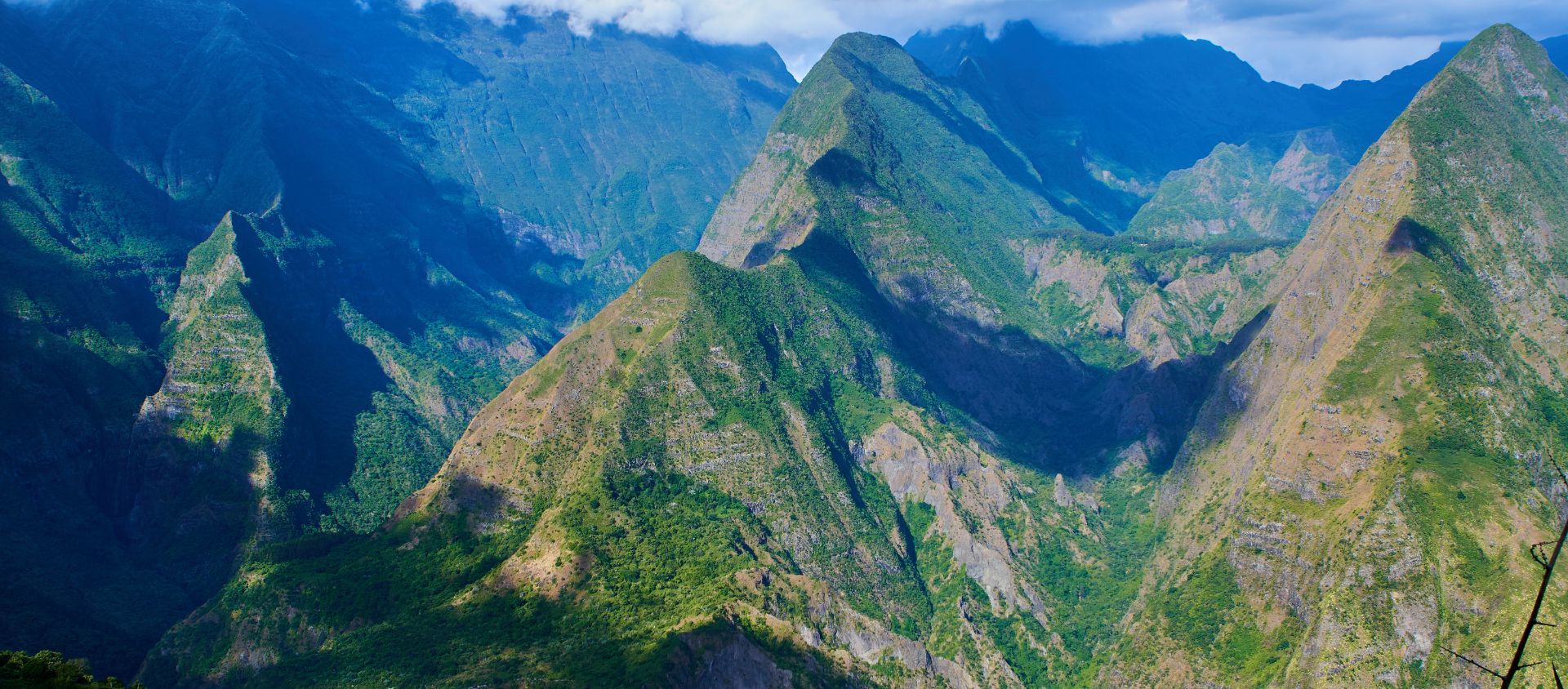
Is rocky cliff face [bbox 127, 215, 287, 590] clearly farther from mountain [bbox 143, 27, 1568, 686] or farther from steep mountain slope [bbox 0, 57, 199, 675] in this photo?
mountain [bbox 143, 27, 1568, 686]

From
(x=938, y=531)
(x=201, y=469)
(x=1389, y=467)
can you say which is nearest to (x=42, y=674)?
(x=201, y=469)

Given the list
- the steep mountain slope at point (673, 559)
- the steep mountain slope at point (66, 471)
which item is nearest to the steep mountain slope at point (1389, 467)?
the steep mountain slope at point (673, 559)

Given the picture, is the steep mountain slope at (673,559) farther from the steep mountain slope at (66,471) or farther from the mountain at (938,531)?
the steep mountain slope at (66,471)

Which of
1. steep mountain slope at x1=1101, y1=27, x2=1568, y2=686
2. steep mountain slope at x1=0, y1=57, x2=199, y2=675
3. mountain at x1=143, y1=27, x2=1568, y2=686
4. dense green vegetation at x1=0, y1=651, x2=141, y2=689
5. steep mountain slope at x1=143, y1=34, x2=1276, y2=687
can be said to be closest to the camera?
dense green vegetation at x1=0, y1=651, x2=141, y2=689

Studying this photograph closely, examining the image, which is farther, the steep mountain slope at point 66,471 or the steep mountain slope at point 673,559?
the steep mountain slope at point 66,471

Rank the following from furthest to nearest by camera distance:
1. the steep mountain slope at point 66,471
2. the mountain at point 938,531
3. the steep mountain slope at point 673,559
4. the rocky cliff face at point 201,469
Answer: the rocky cliff face at point 201,469 → the steep mountain slope at point 66,471 → the mountain at point 938,531 → the steep mountain slope at point 673,559

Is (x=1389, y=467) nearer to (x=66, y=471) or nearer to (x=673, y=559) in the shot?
(x=673, y=559)

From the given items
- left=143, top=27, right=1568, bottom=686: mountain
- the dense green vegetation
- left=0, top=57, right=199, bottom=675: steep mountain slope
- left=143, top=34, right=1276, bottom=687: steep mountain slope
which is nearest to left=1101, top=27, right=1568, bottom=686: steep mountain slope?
left=143, top=27, right=1568, bottom=686: mountain

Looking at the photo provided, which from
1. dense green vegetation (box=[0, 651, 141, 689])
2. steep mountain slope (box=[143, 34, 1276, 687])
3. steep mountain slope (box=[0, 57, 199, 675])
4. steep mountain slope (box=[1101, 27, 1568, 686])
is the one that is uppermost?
steep mountain slope (box=[1101, 27, 1568, 686])

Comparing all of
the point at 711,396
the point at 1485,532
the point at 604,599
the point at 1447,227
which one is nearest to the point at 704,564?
the point at 604,599
